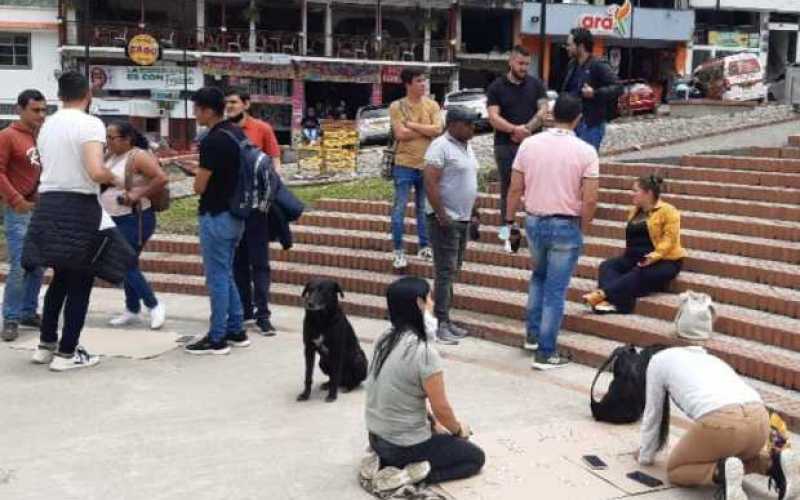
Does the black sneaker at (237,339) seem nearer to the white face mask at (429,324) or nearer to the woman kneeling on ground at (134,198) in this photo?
the woman kneeling on ground at (134,198)

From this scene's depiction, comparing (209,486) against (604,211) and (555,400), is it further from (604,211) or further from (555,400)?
(604,211)

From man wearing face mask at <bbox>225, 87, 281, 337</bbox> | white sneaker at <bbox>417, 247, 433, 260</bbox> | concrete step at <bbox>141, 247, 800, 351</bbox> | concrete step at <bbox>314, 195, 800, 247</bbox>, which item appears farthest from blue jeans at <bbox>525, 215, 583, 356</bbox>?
concrete step at <bbox>314, 195, 800, 247</bbox>

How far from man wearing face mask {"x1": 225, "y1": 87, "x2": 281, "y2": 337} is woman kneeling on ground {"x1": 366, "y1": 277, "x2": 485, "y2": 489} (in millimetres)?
2623

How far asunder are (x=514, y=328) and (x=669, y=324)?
1097 mm

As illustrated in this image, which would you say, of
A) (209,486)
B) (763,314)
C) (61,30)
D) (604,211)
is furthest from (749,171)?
(61,30)

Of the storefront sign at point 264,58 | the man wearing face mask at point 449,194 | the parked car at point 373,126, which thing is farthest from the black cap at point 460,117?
the storefront sign at point 264,58

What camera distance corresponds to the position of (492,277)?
7.76 m

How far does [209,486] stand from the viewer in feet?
13.5

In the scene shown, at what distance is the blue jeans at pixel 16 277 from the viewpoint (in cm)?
678

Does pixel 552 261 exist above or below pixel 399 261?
above

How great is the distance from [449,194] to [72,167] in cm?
250

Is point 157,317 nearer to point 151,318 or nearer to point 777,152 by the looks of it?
point 151,318

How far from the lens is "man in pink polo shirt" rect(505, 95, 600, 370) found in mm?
5785

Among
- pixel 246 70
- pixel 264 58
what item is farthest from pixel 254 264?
pixel 246 70
